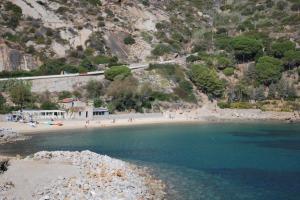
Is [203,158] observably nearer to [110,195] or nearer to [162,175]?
[162,175]

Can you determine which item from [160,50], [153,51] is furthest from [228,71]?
[153,51]

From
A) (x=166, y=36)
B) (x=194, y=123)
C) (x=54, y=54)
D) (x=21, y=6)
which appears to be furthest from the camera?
(x=166, y=36)

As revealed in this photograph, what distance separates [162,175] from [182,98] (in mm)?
57033

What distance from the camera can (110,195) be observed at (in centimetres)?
3334

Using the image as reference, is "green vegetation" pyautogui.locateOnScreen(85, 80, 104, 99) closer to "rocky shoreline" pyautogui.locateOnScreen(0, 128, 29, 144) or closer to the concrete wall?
the concrete wall

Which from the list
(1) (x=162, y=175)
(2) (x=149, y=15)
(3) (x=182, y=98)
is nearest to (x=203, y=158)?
(1) (x=162, y=175)

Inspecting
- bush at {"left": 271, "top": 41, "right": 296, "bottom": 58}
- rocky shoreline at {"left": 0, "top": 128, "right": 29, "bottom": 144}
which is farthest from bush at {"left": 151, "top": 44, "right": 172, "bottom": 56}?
rocky shoreline at {"left": 0, "top": 128, "right": 29, "bottom": 144}

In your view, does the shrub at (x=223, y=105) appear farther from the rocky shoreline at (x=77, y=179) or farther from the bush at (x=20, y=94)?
the rocky shoreline at (x=77, y=179)

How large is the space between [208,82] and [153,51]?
21.0 m

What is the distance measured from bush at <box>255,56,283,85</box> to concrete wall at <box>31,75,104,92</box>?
32.9m

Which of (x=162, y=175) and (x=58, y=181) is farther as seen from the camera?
(x=162, y=175)

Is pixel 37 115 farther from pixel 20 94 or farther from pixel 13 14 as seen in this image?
pixel 13 14

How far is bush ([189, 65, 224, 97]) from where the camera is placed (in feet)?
335

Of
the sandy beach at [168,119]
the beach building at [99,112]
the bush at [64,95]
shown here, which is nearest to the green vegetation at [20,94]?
the bush at [64,95]
